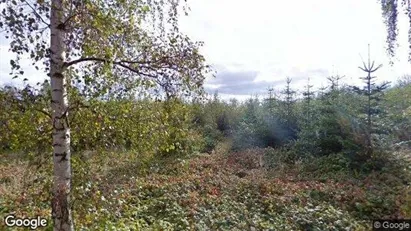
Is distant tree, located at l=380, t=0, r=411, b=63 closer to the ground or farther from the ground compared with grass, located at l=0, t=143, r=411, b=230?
farther from the ground

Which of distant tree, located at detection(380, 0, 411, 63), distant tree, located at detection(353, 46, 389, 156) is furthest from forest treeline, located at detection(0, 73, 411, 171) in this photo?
distant tree, located at detection(380, 0, 411, 63)

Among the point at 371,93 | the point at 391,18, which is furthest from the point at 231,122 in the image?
the point at 391,18

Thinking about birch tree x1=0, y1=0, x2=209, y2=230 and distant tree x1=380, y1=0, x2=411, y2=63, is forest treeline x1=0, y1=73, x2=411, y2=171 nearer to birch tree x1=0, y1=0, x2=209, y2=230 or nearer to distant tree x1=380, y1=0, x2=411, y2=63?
birch tree x1=0, y1=0, x2=209, y2=230

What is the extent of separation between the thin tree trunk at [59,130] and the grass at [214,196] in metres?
0.36

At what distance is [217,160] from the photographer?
11.0m

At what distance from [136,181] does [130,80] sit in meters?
4.33

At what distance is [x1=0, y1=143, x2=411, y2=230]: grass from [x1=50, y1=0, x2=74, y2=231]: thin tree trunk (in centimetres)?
36

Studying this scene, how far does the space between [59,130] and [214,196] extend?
413 cm

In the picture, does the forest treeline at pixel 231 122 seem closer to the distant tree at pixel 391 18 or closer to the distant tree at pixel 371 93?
the distant tree at pixel 371 93

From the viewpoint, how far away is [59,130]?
3.16m

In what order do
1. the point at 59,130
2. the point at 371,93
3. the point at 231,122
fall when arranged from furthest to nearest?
the point at 231,122, the point at 371,93, the point at 59,130

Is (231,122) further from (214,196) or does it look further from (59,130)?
(59,130)

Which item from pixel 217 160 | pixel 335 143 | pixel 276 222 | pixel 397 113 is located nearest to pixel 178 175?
pixel 217 160

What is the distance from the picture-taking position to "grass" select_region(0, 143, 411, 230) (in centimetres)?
427
